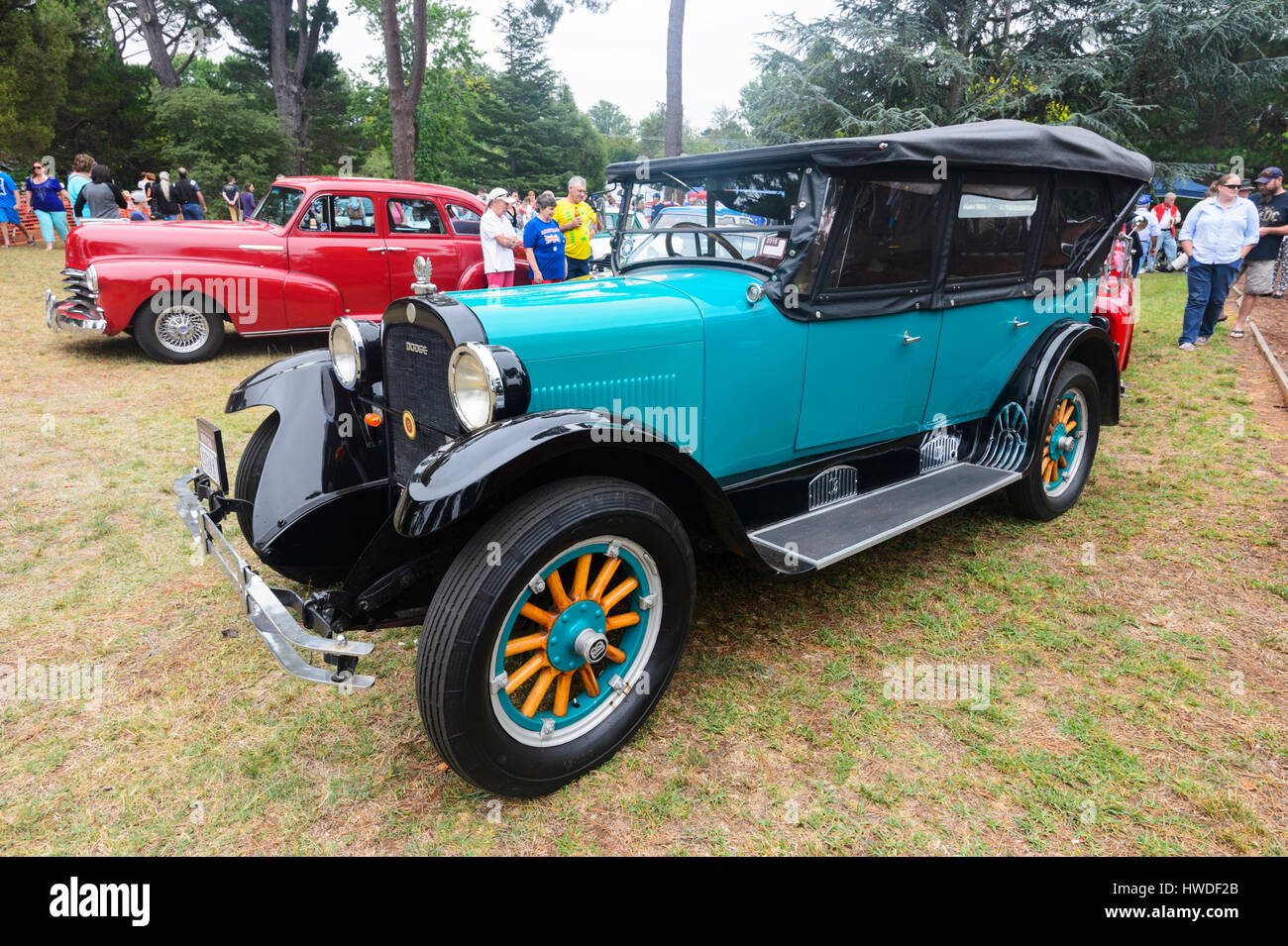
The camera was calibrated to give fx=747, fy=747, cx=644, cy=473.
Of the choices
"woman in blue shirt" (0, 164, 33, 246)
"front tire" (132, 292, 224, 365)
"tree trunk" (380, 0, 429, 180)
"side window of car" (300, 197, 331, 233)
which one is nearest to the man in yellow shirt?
"side window of car" (300, 197, 331, 233)

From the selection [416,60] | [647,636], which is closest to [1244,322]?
[647,636]

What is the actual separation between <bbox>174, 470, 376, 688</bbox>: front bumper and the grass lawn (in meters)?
0.47

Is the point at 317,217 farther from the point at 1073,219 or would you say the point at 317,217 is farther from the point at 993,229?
the point at 1073,219

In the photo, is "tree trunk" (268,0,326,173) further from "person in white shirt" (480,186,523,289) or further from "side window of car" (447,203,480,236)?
"person in white shirt" (480,186,523,289)

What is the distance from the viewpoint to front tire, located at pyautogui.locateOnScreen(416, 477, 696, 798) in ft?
7.01

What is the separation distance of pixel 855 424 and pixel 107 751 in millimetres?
3181

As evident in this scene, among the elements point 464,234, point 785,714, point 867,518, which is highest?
point 464,234

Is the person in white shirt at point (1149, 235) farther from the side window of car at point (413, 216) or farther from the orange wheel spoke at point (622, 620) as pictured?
the orange wheel spoke at point (622, 620)

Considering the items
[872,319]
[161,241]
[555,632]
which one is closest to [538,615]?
[555,632]

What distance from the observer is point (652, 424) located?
9.26ft

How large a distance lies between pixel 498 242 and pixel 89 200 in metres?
7.65

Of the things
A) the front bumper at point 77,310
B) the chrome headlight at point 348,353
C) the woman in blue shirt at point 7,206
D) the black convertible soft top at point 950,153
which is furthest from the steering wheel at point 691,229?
the woman in blue shirt at point 7,206

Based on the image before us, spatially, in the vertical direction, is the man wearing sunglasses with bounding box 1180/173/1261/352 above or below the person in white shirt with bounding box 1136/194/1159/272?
below

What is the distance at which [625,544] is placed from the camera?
2.48 metres
